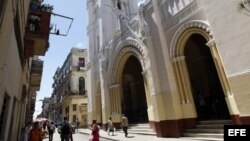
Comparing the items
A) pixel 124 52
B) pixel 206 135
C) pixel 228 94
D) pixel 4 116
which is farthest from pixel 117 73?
pixel 4 116

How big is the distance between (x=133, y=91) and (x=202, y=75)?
7918mm

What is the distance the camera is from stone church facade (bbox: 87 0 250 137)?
7.83m

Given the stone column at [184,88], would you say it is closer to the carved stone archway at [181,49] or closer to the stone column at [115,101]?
the carved stone archway at [181,49]

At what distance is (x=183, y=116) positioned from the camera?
35.4ft

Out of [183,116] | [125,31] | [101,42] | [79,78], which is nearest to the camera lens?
[183,116]

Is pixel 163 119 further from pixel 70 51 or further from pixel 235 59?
pixel 70 51

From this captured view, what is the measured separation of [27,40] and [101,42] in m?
12.8

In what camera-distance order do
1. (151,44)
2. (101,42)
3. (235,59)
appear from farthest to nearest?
(101,42) → (151,44) → (235,59)

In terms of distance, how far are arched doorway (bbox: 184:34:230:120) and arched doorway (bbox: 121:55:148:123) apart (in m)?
6.23

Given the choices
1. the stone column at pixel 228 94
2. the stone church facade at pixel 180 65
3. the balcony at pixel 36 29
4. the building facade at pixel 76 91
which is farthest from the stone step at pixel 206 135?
the building facade at pixel 76 91

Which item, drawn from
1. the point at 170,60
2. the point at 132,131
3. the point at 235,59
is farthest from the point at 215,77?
the point at 132,131

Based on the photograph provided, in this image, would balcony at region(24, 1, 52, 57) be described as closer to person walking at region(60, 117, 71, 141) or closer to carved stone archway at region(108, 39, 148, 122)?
person walking at region(60, 117, 71, 141)

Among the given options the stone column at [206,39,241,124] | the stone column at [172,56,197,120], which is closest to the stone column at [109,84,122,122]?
the stone column at [172,56,197,120]

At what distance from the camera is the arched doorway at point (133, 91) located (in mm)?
18844
